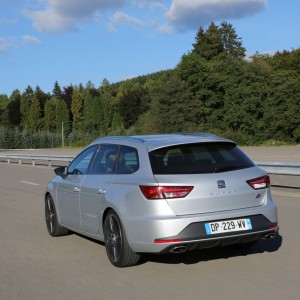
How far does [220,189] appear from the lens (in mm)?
5789

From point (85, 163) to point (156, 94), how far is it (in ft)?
224

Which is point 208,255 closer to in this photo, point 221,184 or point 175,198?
point 221,184

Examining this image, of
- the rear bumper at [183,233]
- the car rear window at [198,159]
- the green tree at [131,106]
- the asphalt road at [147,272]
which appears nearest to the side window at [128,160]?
the car rear window at [198,159]

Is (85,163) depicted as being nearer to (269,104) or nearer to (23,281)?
(23,281)

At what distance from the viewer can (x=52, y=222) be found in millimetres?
8648

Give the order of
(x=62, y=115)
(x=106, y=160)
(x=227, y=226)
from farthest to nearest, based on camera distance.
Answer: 1. (x=62, y=115)
2. (x=106, y=160)
3. (x=227, y=226)

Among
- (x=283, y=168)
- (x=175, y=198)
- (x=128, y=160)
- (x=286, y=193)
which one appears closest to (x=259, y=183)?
(x=175, y=198)

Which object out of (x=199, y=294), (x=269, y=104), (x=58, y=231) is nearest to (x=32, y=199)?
(x=58, y=231)

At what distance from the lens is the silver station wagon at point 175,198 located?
5.63 meters

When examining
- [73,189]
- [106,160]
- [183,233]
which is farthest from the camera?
[73,189]

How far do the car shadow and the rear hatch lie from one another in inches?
37.3

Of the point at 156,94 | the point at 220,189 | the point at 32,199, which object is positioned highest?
the point at 156,94

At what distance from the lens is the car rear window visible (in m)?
5.90

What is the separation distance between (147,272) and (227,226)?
1.02m
